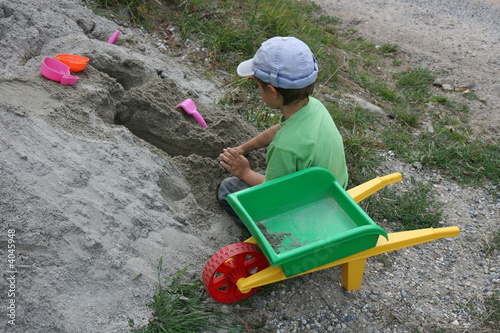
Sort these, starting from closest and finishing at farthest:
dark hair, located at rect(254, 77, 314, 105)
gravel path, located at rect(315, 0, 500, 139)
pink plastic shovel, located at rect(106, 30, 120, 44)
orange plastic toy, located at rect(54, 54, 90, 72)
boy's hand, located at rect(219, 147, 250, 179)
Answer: dark hair, located at rect(254, 77, 314, 105)
boy's hand, located at rect(219, 147, 250, 179)
orange plastic toy, located at rect(54, 54, 90, 72)
pink plastic shovel, located at rect(106, 30, 120, 44)
gravel path, located at rect(315, 0, 500, 139)

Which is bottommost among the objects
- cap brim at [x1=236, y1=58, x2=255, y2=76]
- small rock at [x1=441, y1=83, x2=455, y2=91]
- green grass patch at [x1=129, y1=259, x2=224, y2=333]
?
small rock at [x1=441, y1=83, x2=455, y2=91]

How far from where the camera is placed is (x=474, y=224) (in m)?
3.17

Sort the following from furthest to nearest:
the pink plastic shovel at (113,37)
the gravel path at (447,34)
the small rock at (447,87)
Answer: the gravel path at (447,34) → the small rock at (447,87) → the pink plastic shovel at (113,37)

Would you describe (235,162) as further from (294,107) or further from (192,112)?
(192,112)

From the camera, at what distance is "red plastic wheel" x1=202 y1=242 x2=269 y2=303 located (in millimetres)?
2205

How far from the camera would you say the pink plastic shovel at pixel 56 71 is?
286cm

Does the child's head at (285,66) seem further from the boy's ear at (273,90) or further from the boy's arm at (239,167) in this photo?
the boy's arm at (239,167)

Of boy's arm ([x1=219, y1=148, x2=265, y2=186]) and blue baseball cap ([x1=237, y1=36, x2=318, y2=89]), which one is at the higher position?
blue baseball cap ([x1=237, y1=36, x2=318, y2=89])

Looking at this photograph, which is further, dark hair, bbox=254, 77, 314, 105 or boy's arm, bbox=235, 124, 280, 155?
boy's arm, bbox=235, 124, 280, 155

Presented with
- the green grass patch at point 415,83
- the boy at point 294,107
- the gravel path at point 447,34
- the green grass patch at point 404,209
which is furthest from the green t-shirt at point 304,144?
the green grass patch at point 415,83

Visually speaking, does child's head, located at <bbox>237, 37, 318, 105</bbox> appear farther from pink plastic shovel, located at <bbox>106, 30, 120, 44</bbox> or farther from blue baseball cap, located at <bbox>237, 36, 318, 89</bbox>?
pink plastic shovel, located at <bbox>106, 30, 120, 44</bbox>

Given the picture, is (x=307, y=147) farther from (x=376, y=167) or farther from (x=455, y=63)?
(x=455, y=63)

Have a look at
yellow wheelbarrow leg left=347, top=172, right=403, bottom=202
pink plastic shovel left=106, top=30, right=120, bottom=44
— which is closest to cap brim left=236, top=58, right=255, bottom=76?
yellow wheelbarrow leg left=347, top=172, right=403, bottom=202

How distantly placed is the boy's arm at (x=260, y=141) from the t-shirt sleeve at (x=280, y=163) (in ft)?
1.50
